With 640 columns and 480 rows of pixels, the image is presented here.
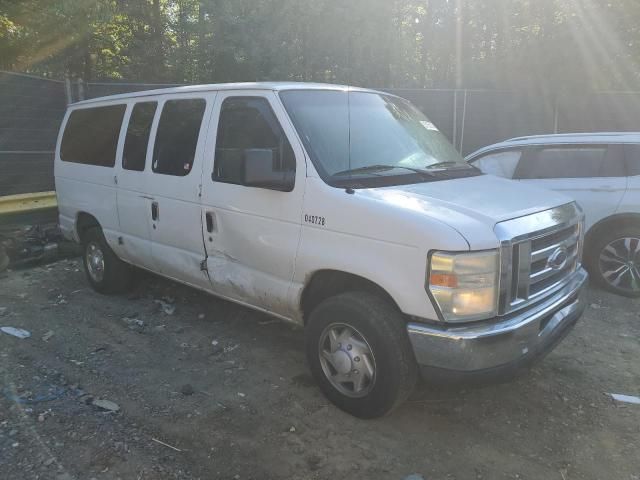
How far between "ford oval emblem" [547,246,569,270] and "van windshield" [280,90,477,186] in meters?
0.92

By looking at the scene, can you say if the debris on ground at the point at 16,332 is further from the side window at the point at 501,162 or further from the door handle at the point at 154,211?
the side window at the point at 501,162

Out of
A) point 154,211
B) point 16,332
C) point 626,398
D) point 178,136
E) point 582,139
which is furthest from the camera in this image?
point 582,139

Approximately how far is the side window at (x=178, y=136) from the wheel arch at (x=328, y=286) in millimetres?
1521

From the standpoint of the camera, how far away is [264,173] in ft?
11.8

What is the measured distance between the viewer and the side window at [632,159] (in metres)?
5.89

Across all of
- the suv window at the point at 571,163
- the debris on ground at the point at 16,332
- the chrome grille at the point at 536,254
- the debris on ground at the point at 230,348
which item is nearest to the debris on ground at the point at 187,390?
the debris on ground at the point at 230,348

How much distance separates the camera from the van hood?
9.68 feet

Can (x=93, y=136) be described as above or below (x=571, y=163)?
above

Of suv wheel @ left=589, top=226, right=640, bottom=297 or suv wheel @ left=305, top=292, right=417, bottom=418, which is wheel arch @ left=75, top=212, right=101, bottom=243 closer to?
suv wheel @ left=305, top=292, right=417, bottom=418

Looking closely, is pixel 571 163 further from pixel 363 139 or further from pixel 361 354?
pixel 361 354

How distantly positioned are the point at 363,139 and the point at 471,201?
3.15 feet

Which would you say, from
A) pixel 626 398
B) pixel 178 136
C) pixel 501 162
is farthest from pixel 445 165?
pixel 501 162

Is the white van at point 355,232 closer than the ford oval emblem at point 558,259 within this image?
Yes

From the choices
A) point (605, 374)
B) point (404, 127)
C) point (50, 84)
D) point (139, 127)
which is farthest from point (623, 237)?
point (50, 84)
